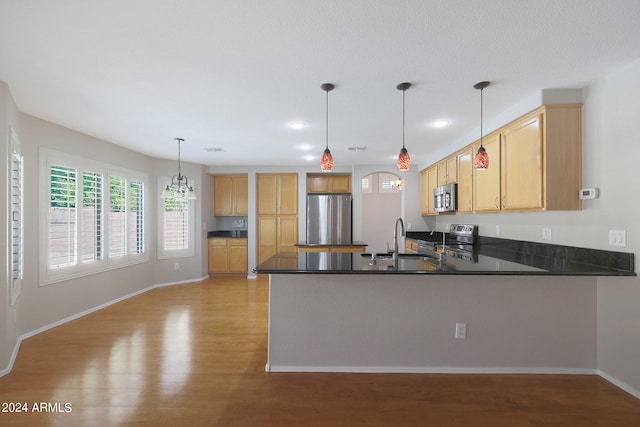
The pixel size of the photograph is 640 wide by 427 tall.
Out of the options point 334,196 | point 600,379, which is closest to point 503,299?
point 600,379

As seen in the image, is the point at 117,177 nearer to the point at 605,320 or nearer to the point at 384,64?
the point at 384,64

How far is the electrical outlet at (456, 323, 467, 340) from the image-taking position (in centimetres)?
246

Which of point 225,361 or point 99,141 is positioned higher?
point 99,141

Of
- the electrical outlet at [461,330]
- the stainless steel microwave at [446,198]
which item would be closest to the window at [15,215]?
the electrical outlet at [461,330]

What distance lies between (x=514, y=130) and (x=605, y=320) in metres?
1.76

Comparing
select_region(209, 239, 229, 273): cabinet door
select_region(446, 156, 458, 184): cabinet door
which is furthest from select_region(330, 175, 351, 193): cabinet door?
select_region(209, 239, 229, 273): cabinet door

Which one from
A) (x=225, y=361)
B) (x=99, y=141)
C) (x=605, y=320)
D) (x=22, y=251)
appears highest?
(x=99, y=141)

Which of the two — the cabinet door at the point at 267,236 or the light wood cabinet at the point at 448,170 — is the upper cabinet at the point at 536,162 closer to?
the light wood cabinet at the point at 448,170

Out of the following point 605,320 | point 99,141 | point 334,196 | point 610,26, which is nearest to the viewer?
point 610,26

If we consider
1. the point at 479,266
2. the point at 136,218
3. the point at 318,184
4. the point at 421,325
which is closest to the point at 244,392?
the point at 421,325

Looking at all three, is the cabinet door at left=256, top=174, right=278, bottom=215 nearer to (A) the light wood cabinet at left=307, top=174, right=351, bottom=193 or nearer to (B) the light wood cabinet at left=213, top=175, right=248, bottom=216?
(B) the light wood cabinet at left=213, top=175, right=248, bottom=216

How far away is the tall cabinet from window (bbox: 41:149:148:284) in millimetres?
2220

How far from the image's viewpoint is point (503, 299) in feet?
8.02

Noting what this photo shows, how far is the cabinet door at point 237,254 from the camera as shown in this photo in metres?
6.36
